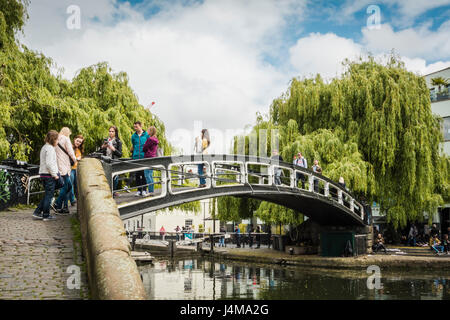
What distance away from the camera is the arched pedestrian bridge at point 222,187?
856cm

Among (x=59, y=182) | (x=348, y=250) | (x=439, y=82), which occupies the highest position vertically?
(x=439, y=82)

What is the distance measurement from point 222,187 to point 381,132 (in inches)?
368

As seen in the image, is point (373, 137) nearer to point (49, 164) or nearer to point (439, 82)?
point (439, 82)

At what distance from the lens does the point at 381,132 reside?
1803cm

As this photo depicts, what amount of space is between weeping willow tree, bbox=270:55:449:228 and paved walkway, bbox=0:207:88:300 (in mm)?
11946

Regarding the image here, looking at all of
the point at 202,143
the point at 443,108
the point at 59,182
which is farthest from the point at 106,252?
the point at 443,108

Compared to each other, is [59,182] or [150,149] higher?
[150,149]

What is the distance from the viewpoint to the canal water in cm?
1182

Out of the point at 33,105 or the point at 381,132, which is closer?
the point at 33,105

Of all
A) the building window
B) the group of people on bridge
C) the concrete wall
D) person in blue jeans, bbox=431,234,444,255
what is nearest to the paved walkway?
the concrete wall

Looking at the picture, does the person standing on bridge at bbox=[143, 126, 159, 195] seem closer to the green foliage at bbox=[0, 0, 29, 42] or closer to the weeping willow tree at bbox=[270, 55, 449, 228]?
the green foliage at bbox=[0, 0, 29, 42]

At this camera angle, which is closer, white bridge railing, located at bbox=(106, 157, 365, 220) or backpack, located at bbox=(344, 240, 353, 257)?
white bridge railing, located at bbox=(106, 157, 365, 220)

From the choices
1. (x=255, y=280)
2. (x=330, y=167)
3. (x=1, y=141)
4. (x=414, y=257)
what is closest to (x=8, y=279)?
(x=1, y=141)

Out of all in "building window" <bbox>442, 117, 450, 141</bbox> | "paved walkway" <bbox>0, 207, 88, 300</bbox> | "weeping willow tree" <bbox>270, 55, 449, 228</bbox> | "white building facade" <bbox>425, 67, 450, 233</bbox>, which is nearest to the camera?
"paved walkway" <bbox>0, 207, 88, 300</bbox>
